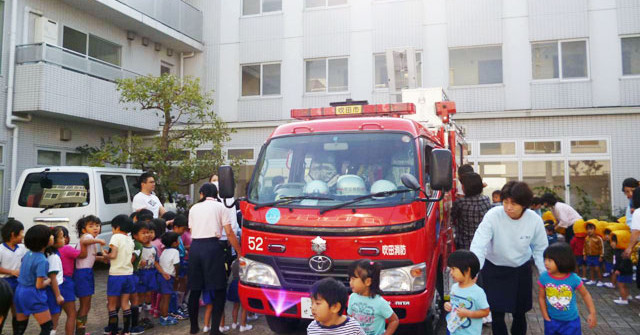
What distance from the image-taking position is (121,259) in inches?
202

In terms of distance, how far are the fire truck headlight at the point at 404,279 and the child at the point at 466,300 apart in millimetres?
483

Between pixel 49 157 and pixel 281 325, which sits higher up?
pixel 49 157

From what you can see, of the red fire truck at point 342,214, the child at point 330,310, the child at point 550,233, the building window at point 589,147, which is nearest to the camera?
the child at point 330,310

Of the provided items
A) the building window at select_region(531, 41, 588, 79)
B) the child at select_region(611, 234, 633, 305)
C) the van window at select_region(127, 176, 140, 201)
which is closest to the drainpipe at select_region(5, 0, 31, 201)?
the van window at select_region(127, 176, 140, 201)

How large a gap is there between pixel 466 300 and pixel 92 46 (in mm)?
14022

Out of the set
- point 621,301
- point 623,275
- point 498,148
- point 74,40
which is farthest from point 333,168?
point 74,40

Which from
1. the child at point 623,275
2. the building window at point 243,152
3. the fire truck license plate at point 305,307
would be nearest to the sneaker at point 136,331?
the fire truck license plate at point 305,307

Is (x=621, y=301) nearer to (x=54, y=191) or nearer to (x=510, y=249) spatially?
(x=510, y=249)

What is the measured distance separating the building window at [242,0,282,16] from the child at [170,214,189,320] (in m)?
11.9

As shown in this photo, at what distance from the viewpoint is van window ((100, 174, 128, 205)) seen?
8.58 metres

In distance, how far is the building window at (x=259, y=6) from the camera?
1628cm

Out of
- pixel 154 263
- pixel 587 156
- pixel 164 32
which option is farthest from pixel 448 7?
pixel 154 263

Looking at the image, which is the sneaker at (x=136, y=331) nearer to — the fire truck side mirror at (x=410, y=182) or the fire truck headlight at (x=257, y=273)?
the fire truck headlight at (x=257, y=273)

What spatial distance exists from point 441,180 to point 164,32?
13.4 m
